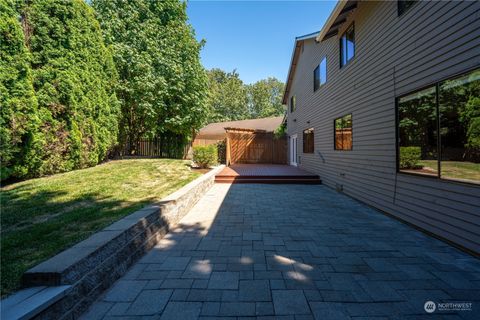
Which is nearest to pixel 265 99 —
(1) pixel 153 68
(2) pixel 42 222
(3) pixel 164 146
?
(3) pixel 164 146

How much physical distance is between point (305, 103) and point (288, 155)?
4905 millimetres

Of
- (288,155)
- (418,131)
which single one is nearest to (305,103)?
(288,155)

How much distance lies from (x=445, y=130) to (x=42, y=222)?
247 inches

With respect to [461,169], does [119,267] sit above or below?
below

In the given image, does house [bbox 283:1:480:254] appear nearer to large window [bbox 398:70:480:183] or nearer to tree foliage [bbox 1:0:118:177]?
large window [bbox 398:70:480:183]

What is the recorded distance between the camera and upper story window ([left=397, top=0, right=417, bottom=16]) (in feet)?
13.3

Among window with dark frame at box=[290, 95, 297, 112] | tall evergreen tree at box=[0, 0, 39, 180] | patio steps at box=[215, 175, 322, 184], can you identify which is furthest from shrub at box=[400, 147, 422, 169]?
window with dark frame at box=[290, 95, 297, 112]

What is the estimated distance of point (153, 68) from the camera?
1124 centimetres

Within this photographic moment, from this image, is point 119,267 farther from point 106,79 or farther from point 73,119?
point 106,79

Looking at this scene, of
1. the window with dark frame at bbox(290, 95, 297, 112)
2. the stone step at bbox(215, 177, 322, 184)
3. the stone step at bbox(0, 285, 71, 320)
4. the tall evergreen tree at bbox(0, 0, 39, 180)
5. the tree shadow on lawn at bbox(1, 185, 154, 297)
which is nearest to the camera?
the stone step at bbox(0, 285, 71, 320)

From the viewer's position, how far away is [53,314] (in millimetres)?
1541

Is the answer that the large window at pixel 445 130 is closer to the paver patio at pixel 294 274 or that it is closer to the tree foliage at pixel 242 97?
the paver patio at pixel 294 274

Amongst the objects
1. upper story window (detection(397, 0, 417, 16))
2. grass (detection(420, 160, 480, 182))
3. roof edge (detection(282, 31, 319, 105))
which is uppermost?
roof edge (detection(282, 31, 319, 105))

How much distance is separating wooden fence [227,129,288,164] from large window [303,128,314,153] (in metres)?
4.56
